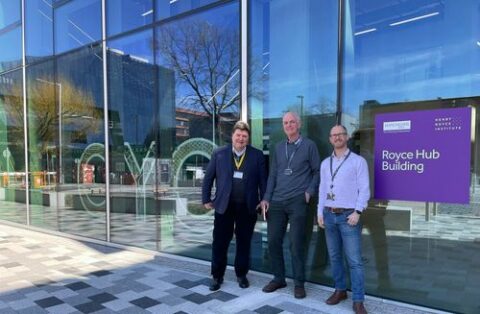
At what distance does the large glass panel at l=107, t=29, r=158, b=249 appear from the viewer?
5.95m

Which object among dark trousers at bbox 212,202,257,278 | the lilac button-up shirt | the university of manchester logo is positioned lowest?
dark trousers at bbox 212,202,257,278

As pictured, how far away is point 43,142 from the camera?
7.88 m

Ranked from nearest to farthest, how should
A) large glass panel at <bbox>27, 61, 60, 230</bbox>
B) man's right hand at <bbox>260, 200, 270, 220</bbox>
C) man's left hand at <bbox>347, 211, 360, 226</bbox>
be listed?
man's left hand at <bbox>347, 211, 360, 226</bbox> → man's right hand at <bbox>260, 200, 270, 220</bbox> → large glass panel at <bbox>27, 61, 60, 230</bbox>

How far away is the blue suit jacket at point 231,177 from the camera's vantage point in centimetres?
409

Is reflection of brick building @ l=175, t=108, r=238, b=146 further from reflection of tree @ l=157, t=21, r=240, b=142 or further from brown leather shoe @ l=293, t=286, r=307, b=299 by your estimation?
brown leather shoe @ l=293, t=286, r=307, b=299

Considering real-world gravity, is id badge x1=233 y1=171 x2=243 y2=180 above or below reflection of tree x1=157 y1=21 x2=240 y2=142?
below

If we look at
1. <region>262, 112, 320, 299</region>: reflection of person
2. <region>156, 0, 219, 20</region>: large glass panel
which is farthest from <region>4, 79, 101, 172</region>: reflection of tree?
<region>262, 112, 320, 299</region>: reflection of person

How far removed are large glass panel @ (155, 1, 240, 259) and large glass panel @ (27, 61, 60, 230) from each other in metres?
2.86

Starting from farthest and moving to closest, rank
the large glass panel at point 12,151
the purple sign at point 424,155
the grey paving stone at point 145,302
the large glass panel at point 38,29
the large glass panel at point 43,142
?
the large glass panel at point 12,151 < the large glass panel at point 43,142 < the large glass panel at point 38,29 < the grey paving stone at point 145,302 < the purple sign at point 424,155

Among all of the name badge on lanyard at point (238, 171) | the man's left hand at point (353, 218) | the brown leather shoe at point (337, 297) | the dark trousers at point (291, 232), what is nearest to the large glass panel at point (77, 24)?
the name badge on lanyard at point (238, 171)

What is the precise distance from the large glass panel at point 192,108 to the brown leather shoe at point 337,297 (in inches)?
80.5

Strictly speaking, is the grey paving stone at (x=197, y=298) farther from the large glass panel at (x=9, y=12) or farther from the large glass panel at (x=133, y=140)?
the large glass panel at (x=9, y=12)

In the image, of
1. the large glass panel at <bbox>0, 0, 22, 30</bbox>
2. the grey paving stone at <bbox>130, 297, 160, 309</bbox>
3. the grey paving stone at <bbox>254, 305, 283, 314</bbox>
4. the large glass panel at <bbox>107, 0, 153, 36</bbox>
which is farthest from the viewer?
the large glass panel at <bbox>0, 0, 22, 30</bbox>

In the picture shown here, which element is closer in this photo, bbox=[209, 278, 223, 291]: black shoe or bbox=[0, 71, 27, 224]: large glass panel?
bbox=[209, 278, 223, 291]: black shoe
